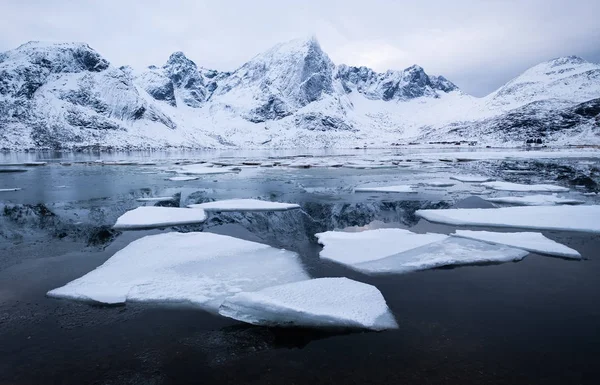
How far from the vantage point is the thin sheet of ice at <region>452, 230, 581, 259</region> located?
8.35 metres

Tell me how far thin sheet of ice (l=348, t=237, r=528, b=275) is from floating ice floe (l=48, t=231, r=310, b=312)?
1.72m

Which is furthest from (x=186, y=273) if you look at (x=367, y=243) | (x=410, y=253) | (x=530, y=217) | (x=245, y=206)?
(x=530, y=217)

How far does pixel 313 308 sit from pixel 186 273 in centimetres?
305

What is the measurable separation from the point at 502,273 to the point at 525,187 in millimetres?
14045

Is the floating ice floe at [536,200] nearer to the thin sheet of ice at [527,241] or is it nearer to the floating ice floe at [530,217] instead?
the floating ice floe at [530,217]

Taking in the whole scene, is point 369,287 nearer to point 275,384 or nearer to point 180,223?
point 275,384

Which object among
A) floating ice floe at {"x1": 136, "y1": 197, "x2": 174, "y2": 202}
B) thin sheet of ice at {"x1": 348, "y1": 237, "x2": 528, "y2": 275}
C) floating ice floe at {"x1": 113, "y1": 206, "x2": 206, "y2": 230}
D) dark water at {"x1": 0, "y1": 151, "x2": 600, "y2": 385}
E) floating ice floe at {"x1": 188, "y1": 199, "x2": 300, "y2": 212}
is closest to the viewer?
dark water at {"x1": 0, "y1": 151, "x2": 600, "y2": 385}

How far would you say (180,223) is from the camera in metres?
12.1

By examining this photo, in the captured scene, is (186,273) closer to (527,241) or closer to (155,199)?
(527,241)

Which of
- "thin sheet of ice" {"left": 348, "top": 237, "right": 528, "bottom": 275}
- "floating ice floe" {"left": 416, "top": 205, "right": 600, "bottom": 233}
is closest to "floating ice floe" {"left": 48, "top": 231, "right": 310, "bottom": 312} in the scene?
"thin sheet of ice" {"left": 348, "top": 237, "right": 528, "bottom": 275}

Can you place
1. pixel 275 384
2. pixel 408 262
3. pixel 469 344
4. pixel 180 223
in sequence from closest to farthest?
pixel 275 384 → pixel 469 344 → pixel 408 262 → pixel 180 223

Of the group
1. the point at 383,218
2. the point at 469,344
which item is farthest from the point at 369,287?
the point at 383,218

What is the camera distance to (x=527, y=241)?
913 cm

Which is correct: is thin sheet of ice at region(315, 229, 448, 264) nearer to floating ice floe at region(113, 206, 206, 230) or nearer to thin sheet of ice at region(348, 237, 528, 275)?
thin sheet of ice at region(348, 237, 528, 275)
